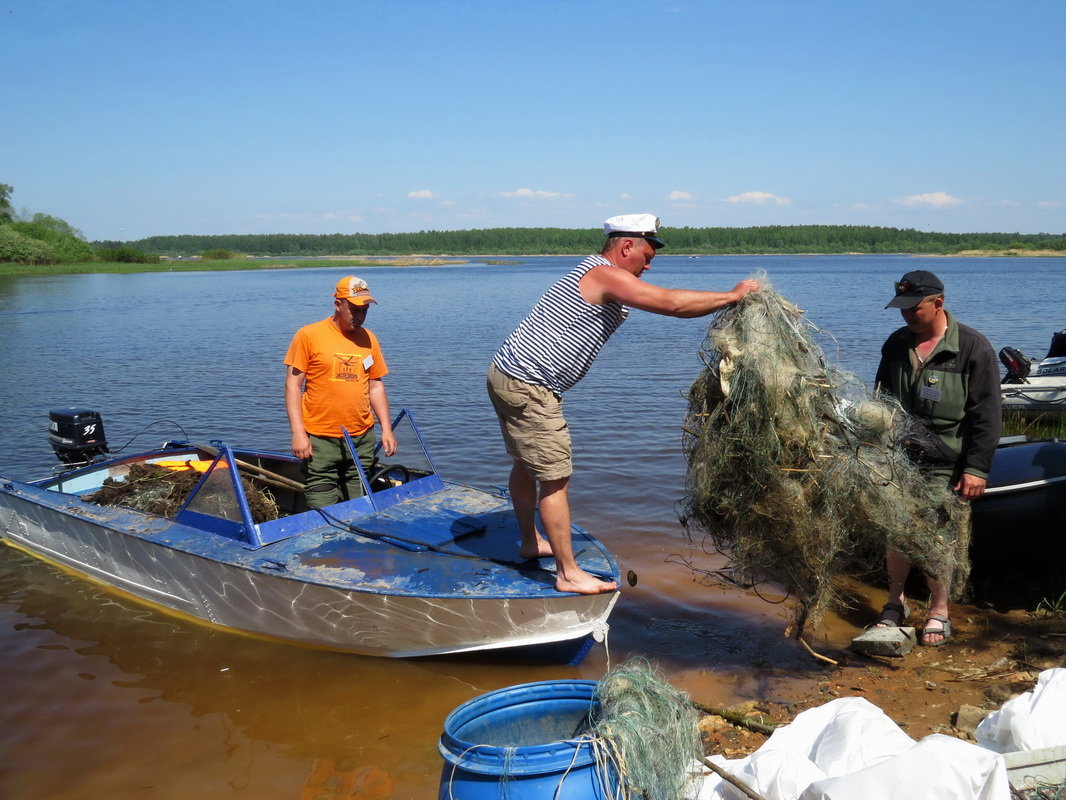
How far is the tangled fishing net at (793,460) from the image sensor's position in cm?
432

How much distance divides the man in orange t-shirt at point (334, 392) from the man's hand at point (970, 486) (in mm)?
4009

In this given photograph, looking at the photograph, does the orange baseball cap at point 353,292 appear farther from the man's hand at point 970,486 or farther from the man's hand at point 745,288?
the man's hand at point 970,486

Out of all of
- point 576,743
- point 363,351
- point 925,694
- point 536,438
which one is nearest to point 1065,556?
point 925,694

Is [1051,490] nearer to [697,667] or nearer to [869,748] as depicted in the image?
[697,667]

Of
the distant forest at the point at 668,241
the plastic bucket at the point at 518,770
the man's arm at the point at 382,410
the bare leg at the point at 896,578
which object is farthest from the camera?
the distant forest at the point at 668,241

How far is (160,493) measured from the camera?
7.30m

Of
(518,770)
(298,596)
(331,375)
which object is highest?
(331,375)

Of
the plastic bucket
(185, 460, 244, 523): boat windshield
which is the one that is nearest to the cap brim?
the plastic bucket

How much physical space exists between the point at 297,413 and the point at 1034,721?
4.89 metres

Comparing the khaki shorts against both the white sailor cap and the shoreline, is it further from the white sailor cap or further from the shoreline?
the shoreline

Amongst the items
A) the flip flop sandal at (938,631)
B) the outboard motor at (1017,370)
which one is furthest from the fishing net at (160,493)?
the outboard motor at (1017,370)

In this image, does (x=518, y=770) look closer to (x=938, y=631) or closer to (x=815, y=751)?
(x=815, y=751)

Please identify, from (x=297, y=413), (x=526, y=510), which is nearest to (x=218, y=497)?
(x=297, y=413)

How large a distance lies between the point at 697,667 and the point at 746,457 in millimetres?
2041
